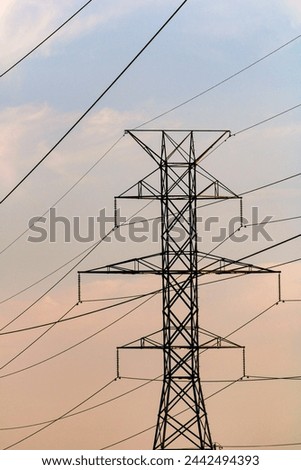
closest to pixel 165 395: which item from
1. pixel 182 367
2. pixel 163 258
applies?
pixel 182 367

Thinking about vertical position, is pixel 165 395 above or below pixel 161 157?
below

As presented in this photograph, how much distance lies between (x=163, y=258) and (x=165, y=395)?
11.3 feet

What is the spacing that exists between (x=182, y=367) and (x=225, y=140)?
6.43 meters
